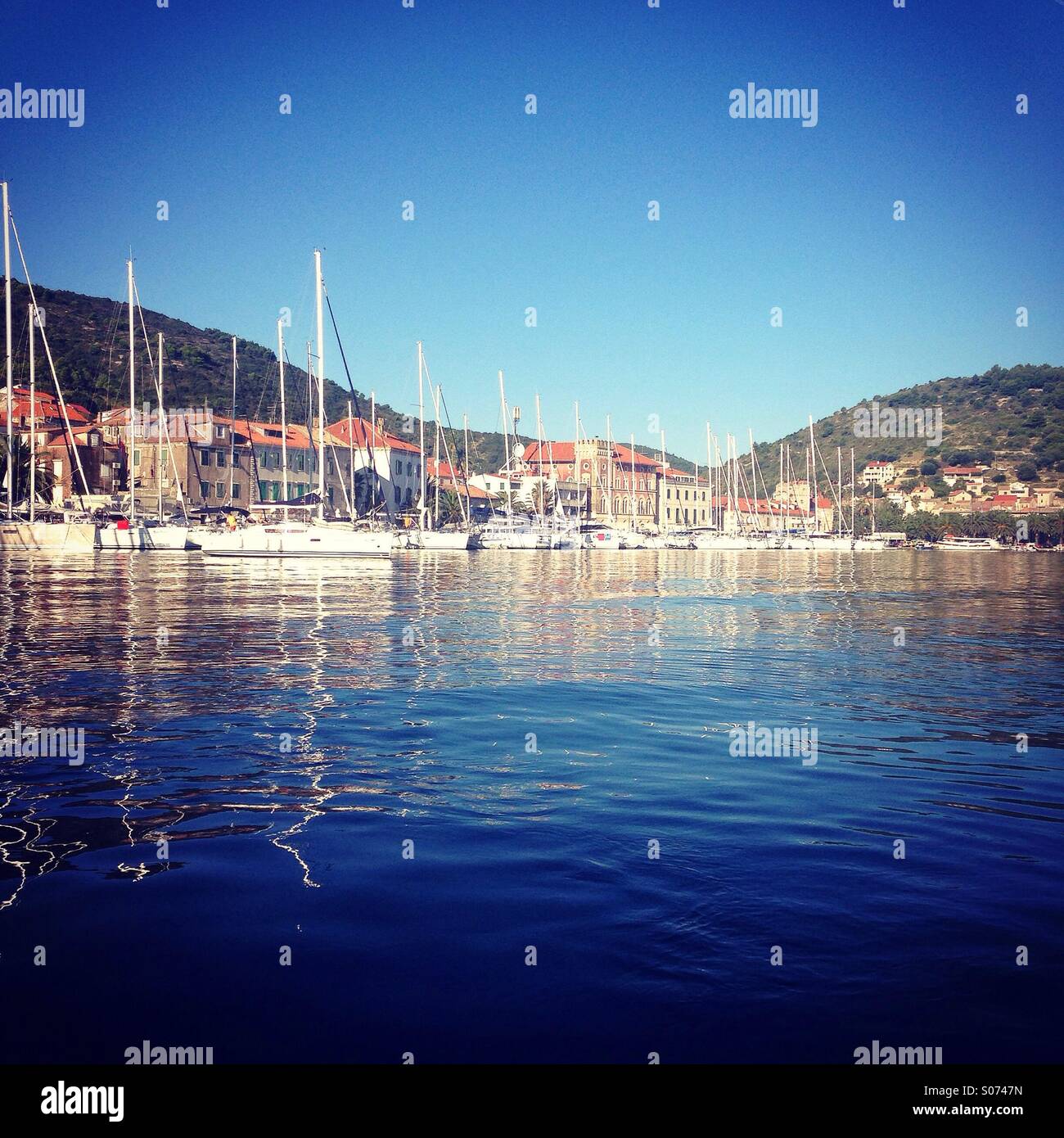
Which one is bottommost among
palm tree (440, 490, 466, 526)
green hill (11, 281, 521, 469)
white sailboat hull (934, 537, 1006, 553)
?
white sailboat hull (934, 537, 1006, 553)

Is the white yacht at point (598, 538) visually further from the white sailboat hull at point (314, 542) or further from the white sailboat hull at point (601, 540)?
the white sailboat hull at point (314, 542)

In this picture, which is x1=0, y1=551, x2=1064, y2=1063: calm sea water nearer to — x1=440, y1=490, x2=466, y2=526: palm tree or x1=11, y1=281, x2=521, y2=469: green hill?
x1=11, y1=281, x2=521, y2=469: green hill

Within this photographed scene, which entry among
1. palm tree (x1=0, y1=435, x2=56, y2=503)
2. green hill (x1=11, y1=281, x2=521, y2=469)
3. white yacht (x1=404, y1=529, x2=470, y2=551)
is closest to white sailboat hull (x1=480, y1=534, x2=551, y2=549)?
white yacht (x1=404, y1=529, x2=470, y2=551)

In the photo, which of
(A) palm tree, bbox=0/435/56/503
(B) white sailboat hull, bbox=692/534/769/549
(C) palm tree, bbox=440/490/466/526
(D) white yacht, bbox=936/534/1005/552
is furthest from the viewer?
(D) white yacht, bbox=936/534/1005/552

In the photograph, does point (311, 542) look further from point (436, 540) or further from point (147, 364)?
point (147, 364)

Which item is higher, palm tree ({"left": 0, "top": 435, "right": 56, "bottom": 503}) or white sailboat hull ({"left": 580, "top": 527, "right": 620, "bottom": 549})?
palm tree ({"left": 0, "top": 435, "right": 56, "bottom": 503})

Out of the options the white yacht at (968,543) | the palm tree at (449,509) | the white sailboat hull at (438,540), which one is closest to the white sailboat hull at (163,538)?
the white sailboat hull at (438,540)

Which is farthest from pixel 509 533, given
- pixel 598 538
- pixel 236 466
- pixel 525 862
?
pixel 525 862

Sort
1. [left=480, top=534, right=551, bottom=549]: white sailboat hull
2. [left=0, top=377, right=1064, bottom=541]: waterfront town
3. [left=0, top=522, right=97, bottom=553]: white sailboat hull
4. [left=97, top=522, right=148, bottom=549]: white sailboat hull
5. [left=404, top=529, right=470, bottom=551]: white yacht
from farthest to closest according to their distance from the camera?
[left=480, top=534, right=551, bottom=549]: white sailboat hull
[left=0, top=377, right=1064, bottom=541]: waterfront town
[left=404, top=529, right=470, bottom=551]: white yacht
[left=97, top=522, right=148, bottom=549]: white sailboat hull
[left=0, top=522, right=97, bottom=553]: white sailboat hull
